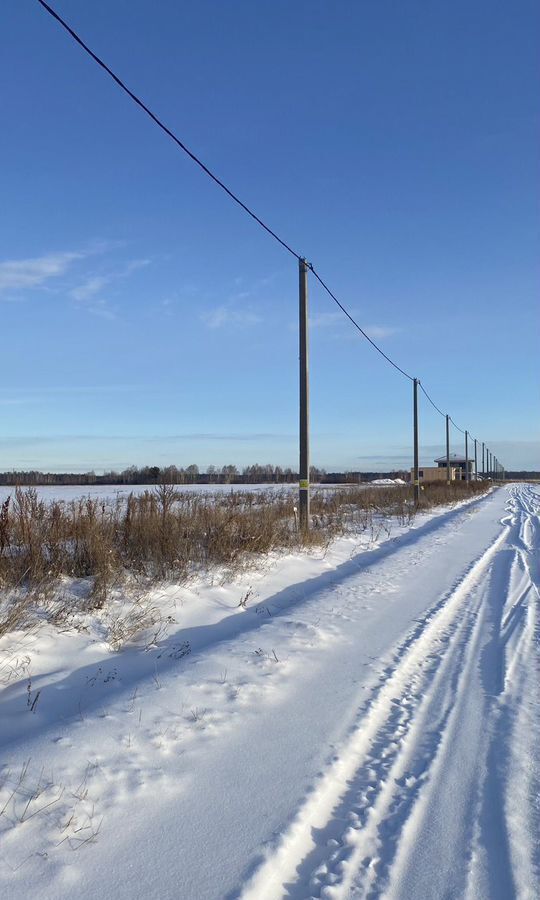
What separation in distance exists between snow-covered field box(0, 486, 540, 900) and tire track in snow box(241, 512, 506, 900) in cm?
1

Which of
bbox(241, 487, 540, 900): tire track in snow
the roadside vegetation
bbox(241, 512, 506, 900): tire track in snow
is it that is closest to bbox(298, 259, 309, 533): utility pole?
the roadside vegetation

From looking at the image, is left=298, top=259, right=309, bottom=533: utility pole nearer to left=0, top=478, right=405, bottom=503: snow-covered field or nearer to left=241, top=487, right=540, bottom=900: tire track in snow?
left=0, top=478, right=405, bottom=503: snow-covered field

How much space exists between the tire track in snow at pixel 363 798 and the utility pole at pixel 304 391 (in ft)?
28.4

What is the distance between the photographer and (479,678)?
5.06 meters

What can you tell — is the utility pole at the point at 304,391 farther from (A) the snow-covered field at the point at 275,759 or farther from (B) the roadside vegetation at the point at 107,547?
(A) the snow-covered field at the point at 275,759

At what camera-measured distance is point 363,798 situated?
10.6ft

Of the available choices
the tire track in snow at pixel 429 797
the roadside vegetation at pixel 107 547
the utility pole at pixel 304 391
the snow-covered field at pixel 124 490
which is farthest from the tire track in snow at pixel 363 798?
the snow-covered field at pixel 124 490

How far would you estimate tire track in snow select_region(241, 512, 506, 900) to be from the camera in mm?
2635

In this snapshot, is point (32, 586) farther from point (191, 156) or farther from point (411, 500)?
point (411, 500)

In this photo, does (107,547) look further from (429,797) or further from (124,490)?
(124,490)

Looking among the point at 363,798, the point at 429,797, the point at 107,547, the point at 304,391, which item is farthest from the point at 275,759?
the point at 304,391

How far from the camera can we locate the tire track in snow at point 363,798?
2635 mm

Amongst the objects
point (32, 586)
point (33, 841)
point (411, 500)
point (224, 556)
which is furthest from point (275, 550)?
point (411, 500)

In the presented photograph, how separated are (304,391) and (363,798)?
38.1 ft
